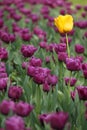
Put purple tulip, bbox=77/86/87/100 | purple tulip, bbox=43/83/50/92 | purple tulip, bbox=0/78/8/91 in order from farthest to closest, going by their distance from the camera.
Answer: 1. purple tulip, bbox=43/83/50/92
2. purple tulip, bbox=0/78/8/91
3. purple tulip, bbox=77/86/87/100

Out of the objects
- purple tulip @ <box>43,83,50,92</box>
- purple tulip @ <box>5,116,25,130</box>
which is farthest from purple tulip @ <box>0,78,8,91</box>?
purple tulip @ <box>5,116,25,130</box>

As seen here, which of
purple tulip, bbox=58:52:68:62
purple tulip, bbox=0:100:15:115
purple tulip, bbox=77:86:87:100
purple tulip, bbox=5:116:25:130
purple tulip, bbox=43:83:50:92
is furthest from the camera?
purple tulip, bbox=58:52:68:62

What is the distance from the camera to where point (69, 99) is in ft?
9.46

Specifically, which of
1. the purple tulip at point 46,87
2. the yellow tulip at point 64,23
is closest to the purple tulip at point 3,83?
the purple tulip at point 46,87

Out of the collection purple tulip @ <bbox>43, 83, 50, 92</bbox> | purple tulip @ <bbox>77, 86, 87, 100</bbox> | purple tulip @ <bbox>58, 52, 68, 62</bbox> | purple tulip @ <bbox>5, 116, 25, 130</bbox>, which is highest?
purple tulip @ <bbox>5, 116, 25, 130</bbox>

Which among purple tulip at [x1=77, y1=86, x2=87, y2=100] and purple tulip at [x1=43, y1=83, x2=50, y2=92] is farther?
purple tulip at [x1=43, y1=83, x2=50, y2=92]

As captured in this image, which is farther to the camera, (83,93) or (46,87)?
(46,87)

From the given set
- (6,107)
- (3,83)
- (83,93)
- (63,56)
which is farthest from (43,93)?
(6,107)

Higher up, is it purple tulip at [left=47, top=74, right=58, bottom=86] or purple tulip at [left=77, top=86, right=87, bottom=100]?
purple tulip at [left=77, top=86, right=87, bottom=100]

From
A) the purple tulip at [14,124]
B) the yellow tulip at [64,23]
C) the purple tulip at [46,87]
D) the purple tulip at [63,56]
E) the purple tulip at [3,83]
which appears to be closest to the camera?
the purple tulip at [14,124]

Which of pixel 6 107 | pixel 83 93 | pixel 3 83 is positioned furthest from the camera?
pixel 3 83

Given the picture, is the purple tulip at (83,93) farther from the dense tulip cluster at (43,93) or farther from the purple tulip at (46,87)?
the purple tulip at (46,87)

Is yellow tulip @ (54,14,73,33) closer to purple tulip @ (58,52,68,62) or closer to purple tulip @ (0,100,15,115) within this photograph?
purple tulip @ (58,52,68,62)

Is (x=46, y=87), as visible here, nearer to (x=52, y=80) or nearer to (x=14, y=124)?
(x=52, y=80)
